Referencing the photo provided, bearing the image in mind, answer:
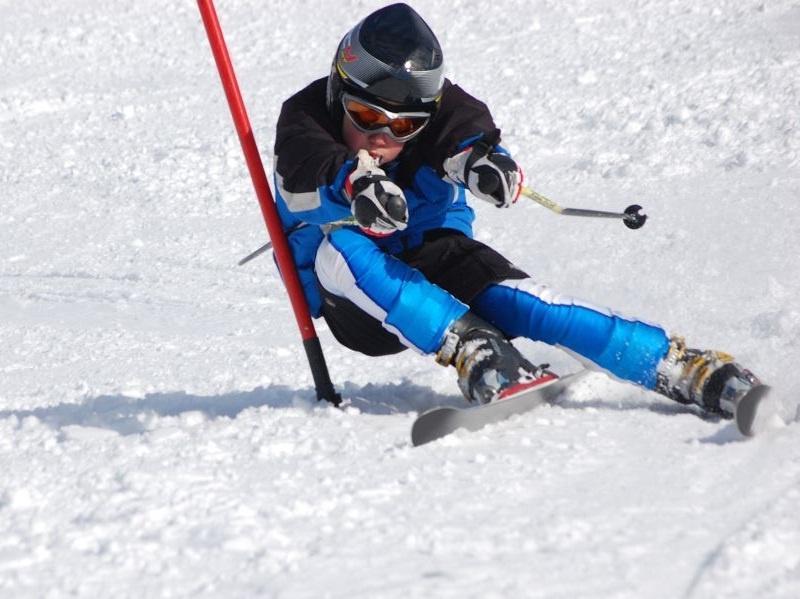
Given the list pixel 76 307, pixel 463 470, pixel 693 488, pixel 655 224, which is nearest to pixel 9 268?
pixel 76 307

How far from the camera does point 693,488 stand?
265 centimetres

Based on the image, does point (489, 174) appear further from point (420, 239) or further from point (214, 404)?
point (214, 404)

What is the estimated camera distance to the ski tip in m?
3.03

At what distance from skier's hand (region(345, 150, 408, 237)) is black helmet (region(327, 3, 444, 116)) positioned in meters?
0.42

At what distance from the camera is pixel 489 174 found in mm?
3580

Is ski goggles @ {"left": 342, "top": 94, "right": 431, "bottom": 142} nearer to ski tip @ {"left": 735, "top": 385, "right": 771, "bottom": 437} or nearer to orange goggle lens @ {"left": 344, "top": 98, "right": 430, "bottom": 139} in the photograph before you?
orange goggle lens @ {"left": 344, "top": 98, "right": 430, "bottom": 139}


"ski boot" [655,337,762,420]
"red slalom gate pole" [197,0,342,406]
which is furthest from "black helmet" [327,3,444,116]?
"ski boot" [655,337,762,420]

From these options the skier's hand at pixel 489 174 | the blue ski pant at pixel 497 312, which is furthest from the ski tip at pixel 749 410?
the skier's hand at pixel 489 174

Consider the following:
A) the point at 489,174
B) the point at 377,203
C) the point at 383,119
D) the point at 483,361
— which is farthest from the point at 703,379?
the point at 383,119

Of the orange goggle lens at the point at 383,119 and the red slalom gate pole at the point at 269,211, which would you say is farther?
the red slalom gate pole at the point at 269,211

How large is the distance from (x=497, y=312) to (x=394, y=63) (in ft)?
2.82

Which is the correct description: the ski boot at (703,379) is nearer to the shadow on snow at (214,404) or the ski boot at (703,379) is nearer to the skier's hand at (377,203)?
the shadow on snow at (214,404)

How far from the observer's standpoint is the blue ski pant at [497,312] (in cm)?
342

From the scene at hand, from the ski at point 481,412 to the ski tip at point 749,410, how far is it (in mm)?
588
